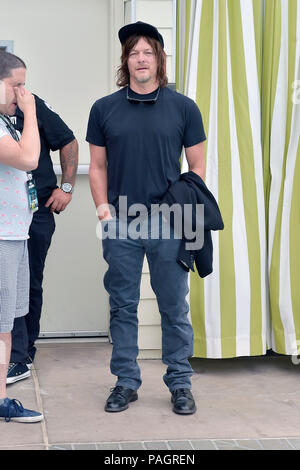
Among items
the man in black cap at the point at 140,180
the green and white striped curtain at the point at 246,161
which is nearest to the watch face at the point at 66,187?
the man in black cap at the point at 140,180

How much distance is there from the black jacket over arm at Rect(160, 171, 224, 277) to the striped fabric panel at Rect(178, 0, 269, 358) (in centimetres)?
52

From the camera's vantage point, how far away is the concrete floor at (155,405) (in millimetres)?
3000

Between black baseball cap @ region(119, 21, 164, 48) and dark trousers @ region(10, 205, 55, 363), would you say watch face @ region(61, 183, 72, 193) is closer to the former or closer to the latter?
dark trousers @ region(10, 205, 55, 363)

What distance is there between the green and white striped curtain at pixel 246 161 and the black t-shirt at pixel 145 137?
1.80ft

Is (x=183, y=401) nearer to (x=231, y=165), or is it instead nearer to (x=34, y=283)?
(x=34, y=283)

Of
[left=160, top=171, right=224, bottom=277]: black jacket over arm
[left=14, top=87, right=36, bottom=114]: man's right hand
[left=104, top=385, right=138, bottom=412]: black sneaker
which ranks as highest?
[left=14, top=87, right=36, bottom=114]: man's right hand

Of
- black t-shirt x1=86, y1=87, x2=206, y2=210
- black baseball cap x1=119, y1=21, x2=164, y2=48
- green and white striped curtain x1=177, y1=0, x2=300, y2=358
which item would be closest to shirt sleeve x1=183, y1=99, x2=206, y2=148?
black t-shirt x1=86, y1=87, x2=206, y2=210

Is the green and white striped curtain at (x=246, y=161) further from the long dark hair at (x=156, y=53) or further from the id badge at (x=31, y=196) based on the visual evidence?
the id badge at (x=31, y=196)

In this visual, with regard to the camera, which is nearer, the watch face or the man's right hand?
the man's right hand

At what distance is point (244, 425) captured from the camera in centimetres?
315

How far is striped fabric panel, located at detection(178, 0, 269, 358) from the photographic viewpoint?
3795 millimetres

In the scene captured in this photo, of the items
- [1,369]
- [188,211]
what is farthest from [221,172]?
[1,369]

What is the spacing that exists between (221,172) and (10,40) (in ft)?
4.65

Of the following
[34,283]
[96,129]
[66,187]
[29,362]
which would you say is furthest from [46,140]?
[29,362]
